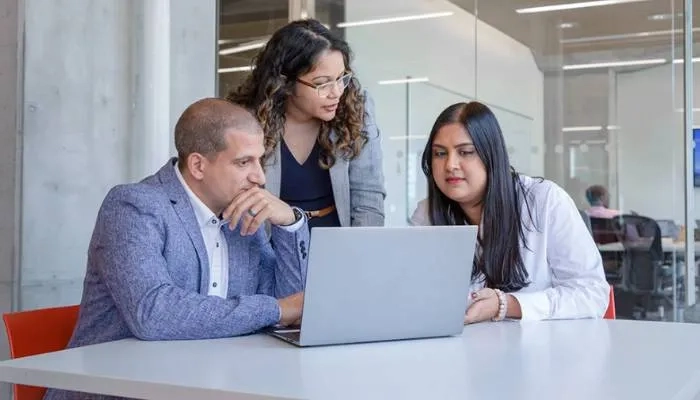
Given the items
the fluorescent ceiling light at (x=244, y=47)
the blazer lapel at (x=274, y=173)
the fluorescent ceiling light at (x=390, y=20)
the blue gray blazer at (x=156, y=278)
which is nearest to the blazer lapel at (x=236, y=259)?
the blue gray blazer at (x=156, y=278)

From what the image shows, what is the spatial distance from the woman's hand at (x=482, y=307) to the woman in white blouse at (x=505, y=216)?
16cm

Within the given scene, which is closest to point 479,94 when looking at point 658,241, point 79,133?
point 658,241

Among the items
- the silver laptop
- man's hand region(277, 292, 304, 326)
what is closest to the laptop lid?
the silver laptop

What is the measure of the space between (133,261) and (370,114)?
1218mm

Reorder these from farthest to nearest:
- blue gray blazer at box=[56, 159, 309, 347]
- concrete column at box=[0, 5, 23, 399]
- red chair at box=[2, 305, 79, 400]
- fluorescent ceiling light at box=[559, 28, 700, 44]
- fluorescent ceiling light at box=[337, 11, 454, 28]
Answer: fluorescent ceiling light at box=[337, 11, 454, 28] → fluorescent ceiling light at box=[559, 28, 700, 44] → concrete column at box=[0, 5, 23, 399] → red chair at box=[2, 305, 79, 400] → blue gray blazer at box=[56, 159, 309, 347]

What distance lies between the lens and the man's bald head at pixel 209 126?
6.39ft

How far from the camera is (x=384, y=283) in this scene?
163 centimetres

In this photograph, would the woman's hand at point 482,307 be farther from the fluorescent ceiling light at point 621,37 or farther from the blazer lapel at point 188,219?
the fluorescent ceiling light at point 621,37

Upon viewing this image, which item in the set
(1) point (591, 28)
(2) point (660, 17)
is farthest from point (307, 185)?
(1) point (591, 28)

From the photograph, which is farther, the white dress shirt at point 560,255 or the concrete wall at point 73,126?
the concrete wall at point 73,126

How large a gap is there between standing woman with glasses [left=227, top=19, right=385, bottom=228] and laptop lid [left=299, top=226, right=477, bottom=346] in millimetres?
933

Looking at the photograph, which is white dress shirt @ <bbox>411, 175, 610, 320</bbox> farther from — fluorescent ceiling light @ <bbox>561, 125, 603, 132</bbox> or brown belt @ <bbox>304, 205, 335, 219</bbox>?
fluorescent ceiling light @ <bbox>561, 125, 603, 132</bbox>

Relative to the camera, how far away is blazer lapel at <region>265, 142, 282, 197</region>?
2568 millimetres

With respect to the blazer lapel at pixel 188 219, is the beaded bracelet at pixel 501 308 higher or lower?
lower
